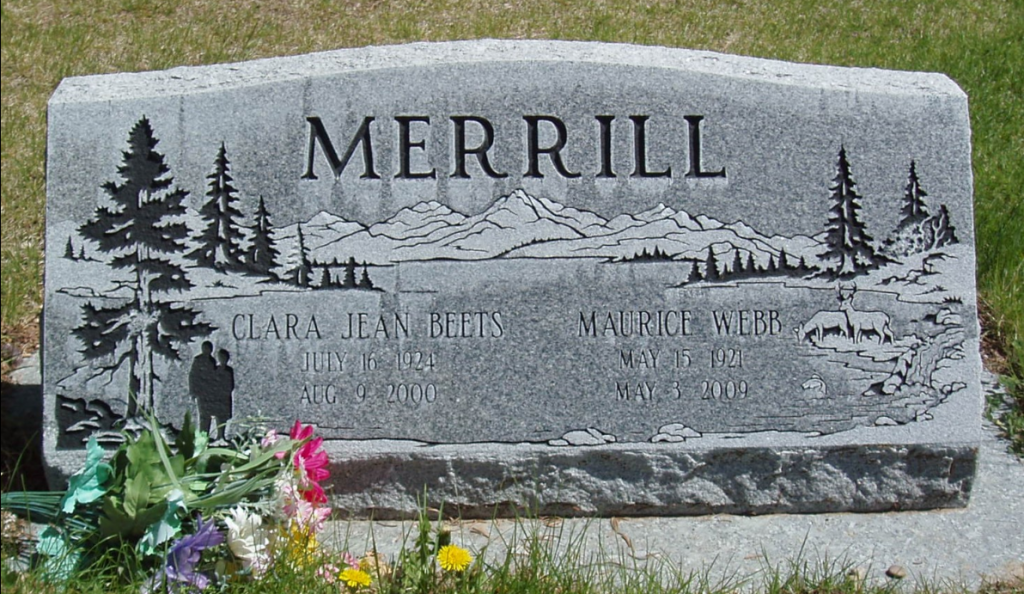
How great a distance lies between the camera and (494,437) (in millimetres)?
3598

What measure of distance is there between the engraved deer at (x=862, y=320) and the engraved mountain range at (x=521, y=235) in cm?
20

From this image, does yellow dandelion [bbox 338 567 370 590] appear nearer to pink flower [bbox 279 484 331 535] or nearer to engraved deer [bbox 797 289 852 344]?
pink flower [bbox 279 484 331 535]

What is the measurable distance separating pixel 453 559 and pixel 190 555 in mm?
802

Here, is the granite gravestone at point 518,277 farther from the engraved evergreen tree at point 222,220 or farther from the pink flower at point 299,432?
the pink flower at point 299,432

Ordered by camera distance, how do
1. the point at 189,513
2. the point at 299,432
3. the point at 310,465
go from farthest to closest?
the point at 299,432
the point at 310,465
the point at 189,513

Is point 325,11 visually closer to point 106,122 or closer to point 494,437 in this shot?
point 106,122

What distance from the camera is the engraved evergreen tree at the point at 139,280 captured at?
3592 millimetres

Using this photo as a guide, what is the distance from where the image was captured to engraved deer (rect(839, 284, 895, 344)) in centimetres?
365

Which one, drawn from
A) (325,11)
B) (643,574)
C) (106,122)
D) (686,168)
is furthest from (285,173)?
(325,11)

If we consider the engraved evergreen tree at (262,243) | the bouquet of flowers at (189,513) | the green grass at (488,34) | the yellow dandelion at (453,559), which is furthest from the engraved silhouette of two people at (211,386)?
the green grass at (488,34)

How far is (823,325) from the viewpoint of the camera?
3.65 meters

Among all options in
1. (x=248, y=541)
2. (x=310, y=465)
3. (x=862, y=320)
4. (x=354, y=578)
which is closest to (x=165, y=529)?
(x=248, y=541)

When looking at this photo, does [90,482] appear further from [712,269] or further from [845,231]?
[845,231]

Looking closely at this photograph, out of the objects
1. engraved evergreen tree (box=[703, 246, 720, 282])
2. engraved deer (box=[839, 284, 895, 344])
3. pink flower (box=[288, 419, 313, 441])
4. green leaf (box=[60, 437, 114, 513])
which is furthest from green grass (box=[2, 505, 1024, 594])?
engraved evergreen tree (box=[703, 246, 720, 282])
